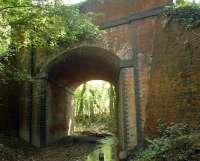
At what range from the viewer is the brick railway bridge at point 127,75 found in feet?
32.2

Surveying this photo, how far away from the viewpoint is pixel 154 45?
38.1 feet

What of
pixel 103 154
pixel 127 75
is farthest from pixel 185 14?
pixel 103 154

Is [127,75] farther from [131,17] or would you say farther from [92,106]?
[92,106]

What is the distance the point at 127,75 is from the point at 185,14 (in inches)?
131

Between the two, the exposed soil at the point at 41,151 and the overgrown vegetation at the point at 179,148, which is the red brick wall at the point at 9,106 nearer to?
the exposed soil at the point at 41,151

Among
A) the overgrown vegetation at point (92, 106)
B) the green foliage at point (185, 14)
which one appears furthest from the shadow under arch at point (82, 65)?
the overgrown vegetation at point (92, 106)

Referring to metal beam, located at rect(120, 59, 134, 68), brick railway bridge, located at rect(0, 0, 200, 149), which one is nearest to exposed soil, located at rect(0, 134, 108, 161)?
brick railway bridge, located at rect(0, 0, 200, 149)

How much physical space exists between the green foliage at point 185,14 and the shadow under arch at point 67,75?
9.97 ft

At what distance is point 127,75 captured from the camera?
12.0 meters

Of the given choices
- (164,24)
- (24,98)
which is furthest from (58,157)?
(164,24)

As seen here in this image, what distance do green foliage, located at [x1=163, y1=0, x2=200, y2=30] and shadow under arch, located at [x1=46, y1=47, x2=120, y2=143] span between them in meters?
3.04

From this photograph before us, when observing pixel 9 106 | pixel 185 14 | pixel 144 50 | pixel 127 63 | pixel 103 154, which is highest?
pixel 185 14

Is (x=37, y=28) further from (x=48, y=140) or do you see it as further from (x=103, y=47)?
(x=48, y=140)

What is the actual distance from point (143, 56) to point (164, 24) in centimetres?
153
